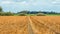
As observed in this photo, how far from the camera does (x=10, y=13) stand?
73625 millimetres

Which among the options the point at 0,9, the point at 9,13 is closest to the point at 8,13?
the point at 9,13

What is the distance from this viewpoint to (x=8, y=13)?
73.2 m

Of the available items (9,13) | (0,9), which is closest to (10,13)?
(9,13)

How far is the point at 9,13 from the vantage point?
72.9 metres

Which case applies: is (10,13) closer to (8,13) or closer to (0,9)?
(8,13)

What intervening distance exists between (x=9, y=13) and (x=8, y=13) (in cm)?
49

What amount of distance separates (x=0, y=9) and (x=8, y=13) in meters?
8.26

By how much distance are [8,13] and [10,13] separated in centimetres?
75

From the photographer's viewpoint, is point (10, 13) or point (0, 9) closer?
point (10, 13)

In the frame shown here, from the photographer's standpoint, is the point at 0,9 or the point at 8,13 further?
the point at 0,9

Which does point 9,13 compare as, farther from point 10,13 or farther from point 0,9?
point 0,9

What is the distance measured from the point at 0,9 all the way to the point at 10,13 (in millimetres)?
8260

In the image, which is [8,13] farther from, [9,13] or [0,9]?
[0,9]

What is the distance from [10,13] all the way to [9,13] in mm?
742
